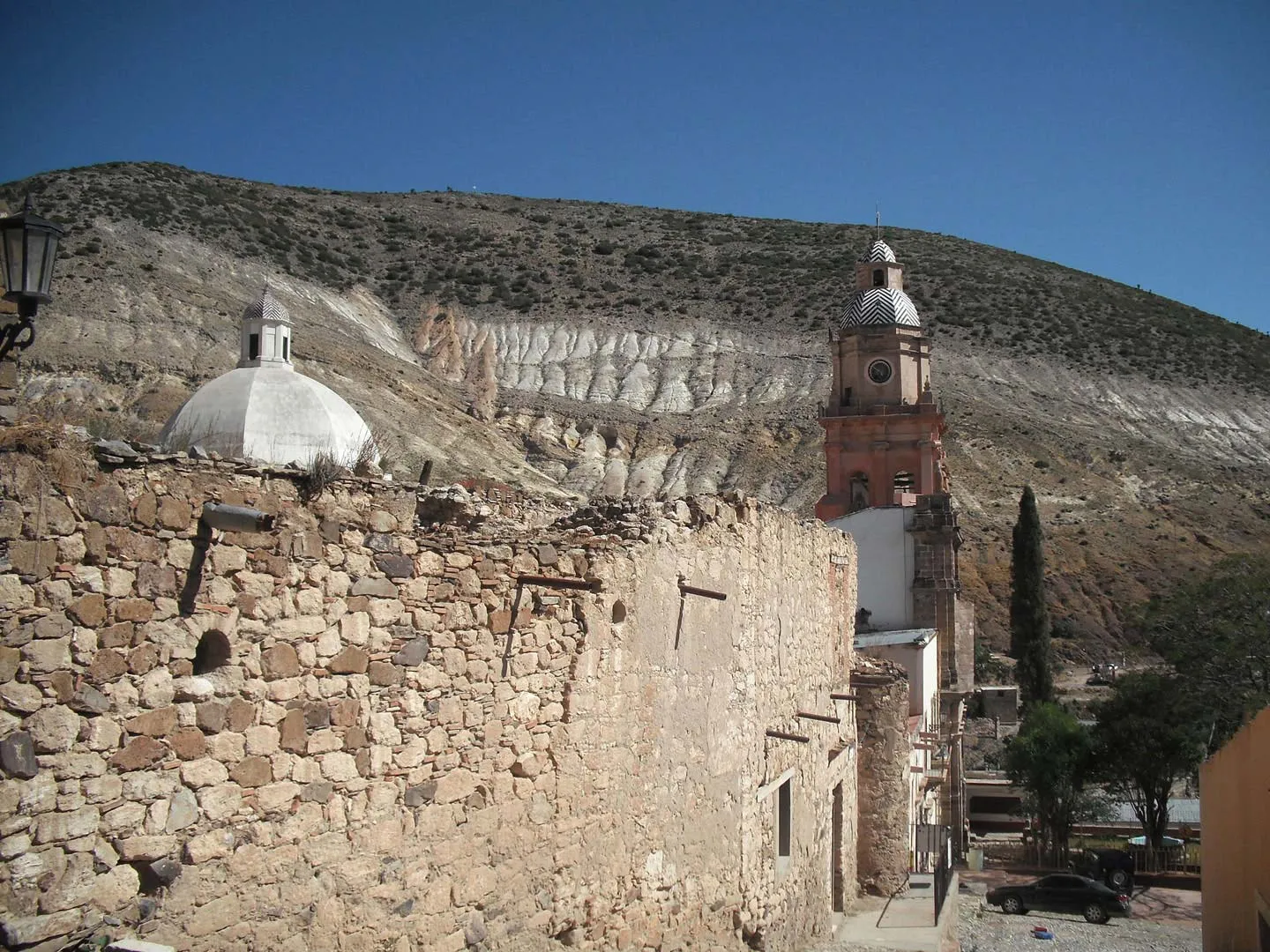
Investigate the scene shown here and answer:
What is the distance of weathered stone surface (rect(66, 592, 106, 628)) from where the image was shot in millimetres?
3680

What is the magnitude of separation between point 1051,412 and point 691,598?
2190 inches

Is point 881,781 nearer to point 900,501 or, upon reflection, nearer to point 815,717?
point 815,717

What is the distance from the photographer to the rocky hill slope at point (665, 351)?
37.8 meters

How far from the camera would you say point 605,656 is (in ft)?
21.2

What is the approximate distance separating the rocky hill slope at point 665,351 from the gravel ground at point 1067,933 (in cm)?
1460

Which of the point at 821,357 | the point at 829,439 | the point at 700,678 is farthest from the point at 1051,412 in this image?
the point at 700,678

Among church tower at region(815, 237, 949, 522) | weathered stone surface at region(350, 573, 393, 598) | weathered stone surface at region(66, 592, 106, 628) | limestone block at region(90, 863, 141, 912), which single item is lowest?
limestone block at region(90, 863, 141, 912)

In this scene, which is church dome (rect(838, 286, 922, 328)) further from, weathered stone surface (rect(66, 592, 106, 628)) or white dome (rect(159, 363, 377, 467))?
weathered stone surface (rect(66, 592, 106, 628))

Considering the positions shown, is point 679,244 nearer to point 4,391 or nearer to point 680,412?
point 680,412

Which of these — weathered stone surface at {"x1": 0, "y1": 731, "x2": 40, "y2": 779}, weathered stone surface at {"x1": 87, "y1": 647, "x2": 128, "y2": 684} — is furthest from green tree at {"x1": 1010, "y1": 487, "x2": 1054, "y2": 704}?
weathered stone surface at {"x1": 0, "y1": 731, "x2": 40, "y2": 779}

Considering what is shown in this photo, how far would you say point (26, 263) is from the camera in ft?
13.3

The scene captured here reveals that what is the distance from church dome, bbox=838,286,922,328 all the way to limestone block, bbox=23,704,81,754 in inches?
1143

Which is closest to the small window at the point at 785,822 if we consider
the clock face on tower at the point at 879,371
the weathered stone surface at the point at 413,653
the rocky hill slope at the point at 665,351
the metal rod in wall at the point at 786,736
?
the metal rod in wall at the point at 786,736

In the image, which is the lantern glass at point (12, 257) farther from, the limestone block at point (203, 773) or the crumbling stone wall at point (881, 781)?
the crumbling stone wall at point (881, 781)
